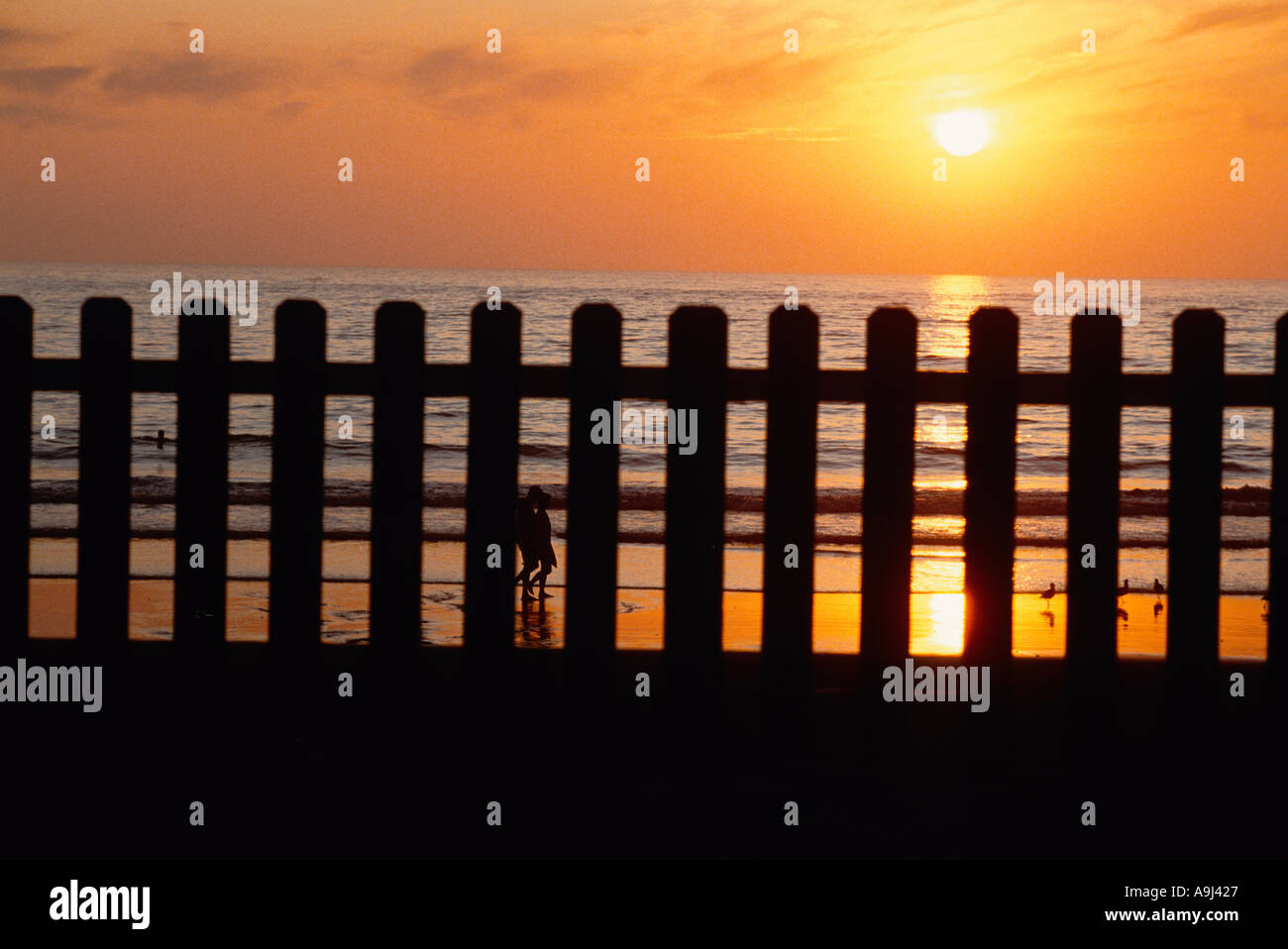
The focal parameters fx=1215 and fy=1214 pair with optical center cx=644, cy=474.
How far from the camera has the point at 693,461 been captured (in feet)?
11.9

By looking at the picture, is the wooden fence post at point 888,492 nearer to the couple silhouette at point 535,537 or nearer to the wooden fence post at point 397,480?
the wooden fence post at point 397,480

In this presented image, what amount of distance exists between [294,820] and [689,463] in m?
1.51

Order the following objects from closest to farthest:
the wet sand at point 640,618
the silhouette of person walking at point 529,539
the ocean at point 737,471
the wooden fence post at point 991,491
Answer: the wooden fence post at point 991,491
the wet sand at point 640,618
the silhouette of person walking at point 529,539
the ocean at point 737,471

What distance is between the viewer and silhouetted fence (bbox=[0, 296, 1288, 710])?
364 centimetres

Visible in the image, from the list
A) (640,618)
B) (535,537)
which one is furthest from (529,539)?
(640,618)

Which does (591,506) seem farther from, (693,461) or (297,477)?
(297,477)

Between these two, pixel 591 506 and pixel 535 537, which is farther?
pixel 535 537

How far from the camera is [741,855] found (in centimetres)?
321

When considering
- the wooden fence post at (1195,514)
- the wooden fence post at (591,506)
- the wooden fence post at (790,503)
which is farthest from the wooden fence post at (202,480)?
the wooden fence post at (1195,514)

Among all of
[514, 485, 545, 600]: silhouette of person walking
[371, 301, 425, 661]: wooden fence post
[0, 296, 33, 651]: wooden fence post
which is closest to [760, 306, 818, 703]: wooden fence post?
[371, 301, 425, 661]: wooden fence post

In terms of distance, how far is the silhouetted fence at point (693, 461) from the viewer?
11.9 feet

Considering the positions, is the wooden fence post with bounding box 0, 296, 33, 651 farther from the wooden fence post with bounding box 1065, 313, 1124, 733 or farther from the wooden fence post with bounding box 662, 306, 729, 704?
the wooden fence post with bounding box 1065, 313, 1124, 733
